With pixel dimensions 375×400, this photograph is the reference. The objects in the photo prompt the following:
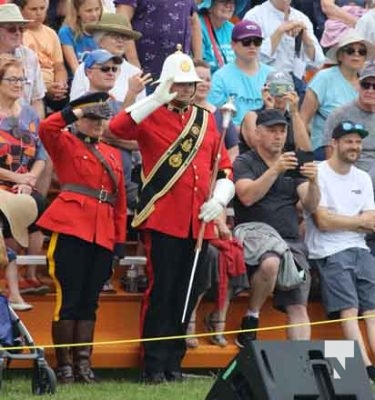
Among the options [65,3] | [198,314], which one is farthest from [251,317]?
[65,3]

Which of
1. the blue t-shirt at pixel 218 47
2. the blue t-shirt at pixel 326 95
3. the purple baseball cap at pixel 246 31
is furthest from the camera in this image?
the blue t-shirt at pixel 218 47

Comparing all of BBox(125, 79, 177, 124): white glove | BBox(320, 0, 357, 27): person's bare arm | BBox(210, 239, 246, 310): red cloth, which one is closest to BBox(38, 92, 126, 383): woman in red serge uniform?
BBox(125, 79, 177, 124): white glove

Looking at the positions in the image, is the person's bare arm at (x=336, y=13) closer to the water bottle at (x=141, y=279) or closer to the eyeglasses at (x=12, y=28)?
the eyeglasses at (x=12, y=28)

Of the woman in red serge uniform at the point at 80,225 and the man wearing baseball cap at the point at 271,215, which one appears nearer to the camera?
the woman in red serge uniform at the point at 80,225

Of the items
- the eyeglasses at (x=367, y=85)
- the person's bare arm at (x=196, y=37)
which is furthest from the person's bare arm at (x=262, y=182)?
the person's bare arm at (x=196, y=37)

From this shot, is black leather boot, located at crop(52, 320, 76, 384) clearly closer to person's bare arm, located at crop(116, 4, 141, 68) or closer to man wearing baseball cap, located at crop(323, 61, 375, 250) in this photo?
man wearing baseball cap, located at crop(323, 61, 375, 250)

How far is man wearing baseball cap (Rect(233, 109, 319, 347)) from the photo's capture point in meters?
11.8

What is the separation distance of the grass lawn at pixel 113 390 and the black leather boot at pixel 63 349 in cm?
14

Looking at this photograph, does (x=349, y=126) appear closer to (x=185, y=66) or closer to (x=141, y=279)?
(x=185, y=66)

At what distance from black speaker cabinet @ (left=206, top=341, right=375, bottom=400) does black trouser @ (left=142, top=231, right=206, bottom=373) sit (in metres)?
2.30

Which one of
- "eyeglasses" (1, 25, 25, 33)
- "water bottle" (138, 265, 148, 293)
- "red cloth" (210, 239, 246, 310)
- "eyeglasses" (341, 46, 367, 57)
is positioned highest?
"eyeglasses" (1, 25, 25, 33)

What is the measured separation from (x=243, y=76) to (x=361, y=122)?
48.4 inches

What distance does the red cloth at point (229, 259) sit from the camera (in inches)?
458

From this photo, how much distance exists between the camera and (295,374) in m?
8.64
